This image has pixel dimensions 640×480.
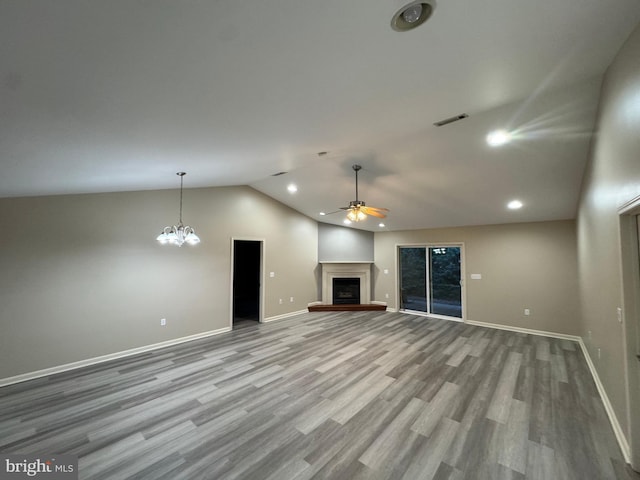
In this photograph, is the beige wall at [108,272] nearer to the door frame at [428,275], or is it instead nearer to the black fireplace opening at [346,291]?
the black fireplace opening at [346,291]

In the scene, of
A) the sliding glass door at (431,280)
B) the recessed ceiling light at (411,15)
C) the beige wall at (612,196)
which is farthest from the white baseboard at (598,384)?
the recessed ceiling light at (411,15)

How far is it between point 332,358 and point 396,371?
39.3 inches

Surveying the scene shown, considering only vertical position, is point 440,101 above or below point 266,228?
above

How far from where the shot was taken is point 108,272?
162 inches

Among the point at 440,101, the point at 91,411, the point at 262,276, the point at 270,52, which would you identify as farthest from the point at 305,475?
the point at 262,276

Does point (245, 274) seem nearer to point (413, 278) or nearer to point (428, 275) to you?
point (413, 278)

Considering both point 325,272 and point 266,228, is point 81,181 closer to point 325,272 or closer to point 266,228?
point 266,228

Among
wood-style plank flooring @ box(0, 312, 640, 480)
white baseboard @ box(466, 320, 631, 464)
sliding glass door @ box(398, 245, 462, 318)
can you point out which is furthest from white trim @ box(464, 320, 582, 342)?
wood-style plank flooring @ box(0, 312, 640, 480)

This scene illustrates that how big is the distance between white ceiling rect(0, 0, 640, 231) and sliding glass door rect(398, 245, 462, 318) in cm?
353

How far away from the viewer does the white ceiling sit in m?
1.10

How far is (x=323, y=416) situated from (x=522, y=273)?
17.6ft

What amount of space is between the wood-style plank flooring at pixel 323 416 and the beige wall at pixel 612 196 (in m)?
0.57

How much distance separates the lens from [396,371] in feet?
12.1

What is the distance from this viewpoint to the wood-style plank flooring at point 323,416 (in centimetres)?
205
